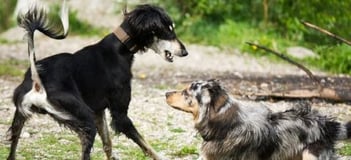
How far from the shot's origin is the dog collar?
7.49 metres

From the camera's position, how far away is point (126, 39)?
24.6 ft

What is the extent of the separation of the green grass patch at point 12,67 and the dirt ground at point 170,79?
0.44 meters

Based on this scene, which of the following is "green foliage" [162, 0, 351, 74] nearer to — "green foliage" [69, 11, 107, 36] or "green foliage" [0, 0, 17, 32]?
"green foliage" [69, 11, 107, 36]

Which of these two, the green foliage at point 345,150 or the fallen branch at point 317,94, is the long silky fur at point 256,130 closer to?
the green foliage at point 345,150

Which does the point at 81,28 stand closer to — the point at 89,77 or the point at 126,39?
the point at 126,39

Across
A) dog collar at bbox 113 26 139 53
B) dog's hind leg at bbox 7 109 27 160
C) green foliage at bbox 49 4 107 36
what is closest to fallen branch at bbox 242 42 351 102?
dog collar at bbox 113 26 139 53

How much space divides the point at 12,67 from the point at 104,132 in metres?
5.93

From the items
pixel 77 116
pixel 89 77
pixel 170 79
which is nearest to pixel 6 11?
pixel 170 79

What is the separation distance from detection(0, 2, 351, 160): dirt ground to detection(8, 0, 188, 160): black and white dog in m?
1.02

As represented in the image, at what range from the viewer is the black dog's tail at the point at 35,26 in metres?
6.47

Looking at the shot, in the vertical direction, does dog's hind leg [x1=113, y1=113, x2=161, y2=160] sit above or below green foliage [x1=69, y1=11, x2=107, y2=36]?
below

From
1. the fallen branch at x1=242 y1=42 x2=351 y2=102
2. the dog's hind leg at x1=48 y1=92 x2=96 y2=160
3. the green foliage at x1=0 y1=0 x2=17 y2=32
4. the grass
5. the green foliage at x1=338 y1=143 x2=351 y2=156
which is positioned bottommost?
the green foliage at x1=338 y1=143 x2=351 y2=156

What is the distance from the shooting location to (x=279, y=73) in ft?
43.7

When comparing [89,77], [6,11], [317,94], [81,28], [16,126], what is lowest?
[317,94]
